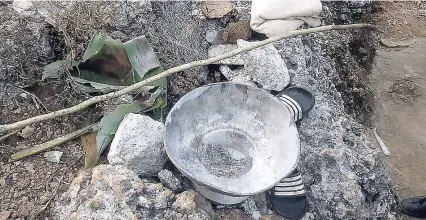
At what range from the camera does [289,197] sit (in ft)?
8.33

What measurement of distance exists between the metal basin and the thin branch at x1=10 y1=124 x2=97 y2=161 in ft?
1.60

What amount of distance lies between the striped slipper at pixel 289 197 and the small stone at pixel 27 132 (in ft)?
4.27

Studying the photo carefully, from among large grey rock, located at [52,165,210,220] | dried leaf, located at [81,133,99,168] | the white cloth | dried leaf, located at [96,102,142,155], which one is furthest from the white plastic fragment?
dried leaf, located at [81,133,99,168]

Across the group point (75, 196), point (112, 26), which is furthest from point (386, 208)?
point (112, 26)

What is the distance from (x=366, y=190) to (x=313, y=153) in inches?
13.9

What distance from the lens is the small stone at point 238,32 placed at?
10.5 feet

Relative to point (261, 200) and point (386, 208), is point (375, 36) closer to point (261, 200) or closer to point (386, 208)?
point (386, 208)

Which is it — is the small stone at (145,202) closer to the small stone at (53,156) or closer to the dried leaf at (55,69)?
the small stone at (53,156)

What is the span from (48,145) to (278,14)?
1.57 metres

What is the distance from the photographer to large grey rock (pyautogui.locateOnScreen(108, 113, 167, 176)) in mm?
2375

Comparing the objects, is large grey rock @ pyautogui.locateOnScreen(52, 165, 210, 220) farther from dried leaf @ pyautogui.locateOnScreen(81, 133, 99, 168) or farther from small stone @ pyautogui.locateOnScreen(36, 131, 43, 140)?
small stone @ pyautogui.locateOnScreen(36, 131, 43, 140)

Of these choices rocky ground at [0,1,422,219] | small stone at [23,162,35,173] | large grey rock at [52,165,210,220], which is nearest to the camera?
large grey rock at [52,165,210,220]

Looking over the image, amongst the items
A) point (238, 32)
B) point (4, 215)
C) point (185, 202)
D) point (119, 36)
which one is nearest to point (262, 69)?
point (238, 32)

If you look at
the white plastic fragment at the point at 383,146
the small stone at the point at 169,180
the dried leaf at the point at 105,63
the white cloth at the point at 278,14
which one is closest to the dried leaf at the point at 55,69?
the dried leaf at the point at 105,63
